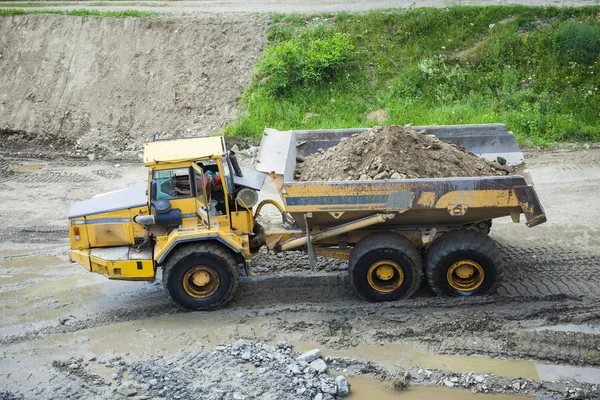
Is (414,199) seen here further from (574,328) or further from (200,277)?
(200,277)

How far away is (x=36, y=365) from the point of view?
838 centimetres

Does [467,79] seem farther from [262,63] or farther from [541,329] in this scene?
[541,329]

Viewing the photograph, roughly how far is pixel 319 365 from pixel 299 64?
389 inches

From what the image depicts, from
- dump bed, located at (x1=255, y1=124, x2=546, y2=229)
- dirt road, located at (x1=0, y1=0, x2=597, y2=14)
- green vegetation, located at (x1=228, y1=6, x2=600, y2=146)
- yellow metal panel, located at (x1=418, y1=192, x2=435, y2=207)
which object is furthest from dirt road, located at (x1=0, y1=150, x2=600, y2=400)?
dirt road, located at (x1=0, y1=0, x2=597, y2=14)

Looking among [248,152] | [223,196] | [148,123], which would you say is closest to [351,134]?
[223,196]

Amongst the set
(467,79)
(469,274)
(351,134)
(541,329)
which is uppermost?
(467,79)

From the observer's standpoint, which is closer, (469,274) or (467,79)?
(469,274)

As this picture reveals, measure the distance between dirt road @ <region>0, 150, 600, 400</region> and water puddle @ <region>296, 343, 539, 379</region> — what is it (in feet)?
0.06

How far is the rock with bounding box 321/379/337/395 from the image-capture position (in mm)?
7680

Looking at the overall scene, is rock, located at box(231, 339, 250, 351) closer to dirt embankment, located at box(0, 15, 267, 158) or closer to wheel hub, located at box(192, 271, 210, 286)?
wheel hub, located at box(192, 271, 210, 286)

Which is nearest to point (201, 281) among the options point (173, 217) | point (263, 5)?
point (173, 217)

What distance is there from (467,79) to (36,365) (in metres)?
11.7

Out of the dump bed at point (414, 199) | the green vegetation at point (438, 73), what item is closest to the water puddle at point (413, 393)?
the dump bed at point (414, 199)

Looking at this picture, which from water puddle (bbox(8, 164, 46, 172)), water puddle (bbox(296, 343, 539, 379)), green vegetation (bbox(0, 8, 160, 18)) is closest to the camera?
water puddle (bbox(296, 343, 539, 379))
